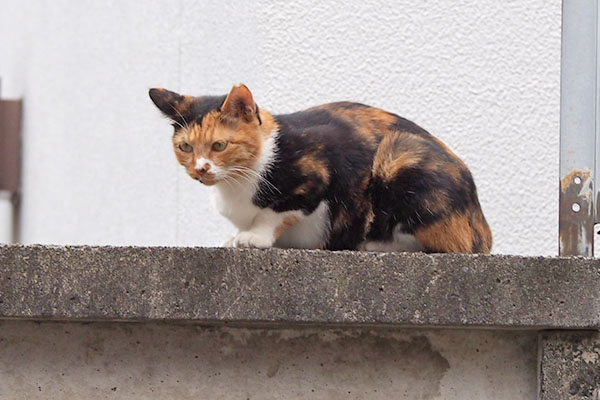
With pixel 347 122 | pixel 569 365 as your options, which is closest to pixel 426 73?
pixel 347 122

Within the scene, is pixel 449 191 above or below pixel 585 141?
below

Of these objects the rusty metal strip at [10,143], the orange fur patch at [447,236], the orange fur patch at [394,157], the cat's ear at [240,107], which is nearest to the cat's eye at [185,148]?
the cat's ear at [240,107]

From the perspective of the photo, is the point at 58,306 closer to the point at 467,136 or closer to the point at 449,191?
the point at 449,191

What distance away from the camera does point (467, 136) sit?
2.77 metres

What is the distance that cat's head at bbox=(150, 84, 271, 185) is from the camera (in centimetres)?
192

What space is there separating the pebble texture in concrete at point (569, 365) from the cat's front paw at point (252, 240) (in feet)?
1.94

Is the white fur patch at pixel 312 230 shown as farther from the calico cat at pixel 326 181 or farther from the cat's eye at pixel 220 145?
the cat's eye at pixel 220 145

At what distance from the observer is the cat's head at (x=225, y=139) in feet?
6.29

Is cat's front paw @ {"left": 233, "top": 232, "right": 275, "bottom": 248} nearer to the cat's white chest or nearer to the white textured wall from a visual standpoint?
the cat's white chest

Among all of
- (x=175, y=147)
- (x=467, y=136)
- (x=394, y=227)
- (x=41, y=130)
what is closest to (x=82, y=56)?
(x=41, y=130)

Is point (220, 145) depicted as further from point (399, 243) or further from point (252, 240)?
point (399, 243)

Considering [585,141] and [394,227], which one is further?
[394,227]

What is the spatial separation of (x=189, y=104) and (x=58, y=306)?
642 millimetres

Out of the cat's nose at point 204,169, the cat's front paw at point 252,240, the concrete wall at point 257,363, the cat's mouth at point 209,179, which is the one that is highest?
the cat's nose at point 204,169
